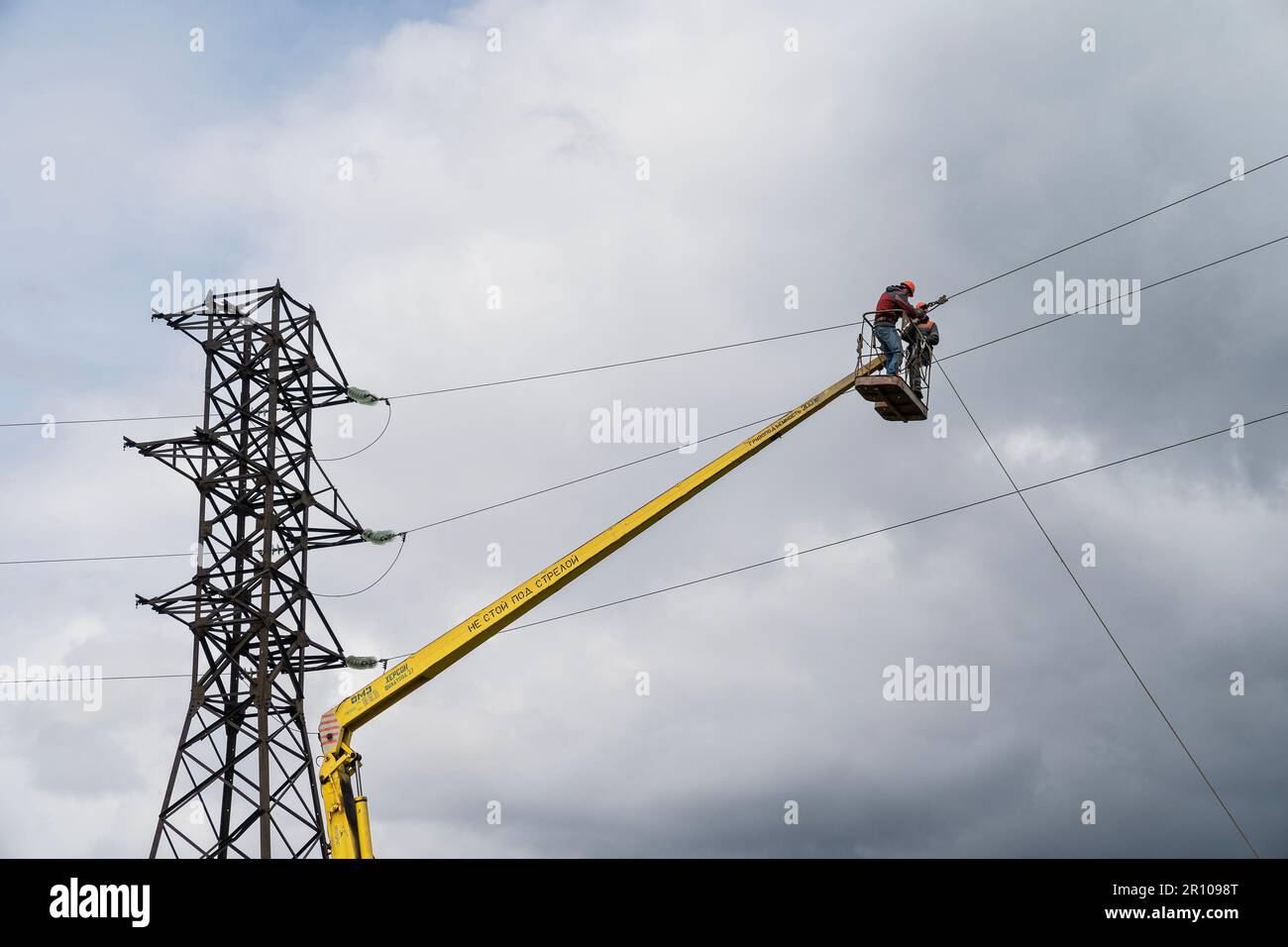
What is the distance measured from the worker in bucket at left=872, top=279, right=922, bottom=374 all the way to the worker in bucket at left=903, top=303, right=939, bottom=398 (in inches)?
7.0

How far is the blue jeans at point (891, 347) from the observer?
3247cm

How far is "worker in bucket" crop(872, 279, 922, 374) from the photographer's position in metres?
32.5

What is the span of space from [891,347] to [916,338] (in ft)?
2.43

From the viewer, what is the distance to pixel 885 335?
32.6 m
